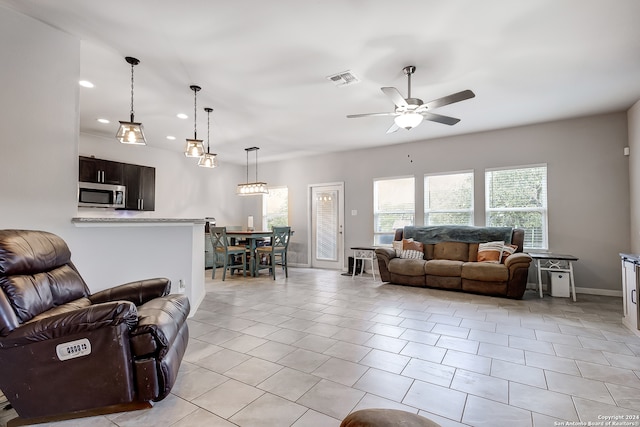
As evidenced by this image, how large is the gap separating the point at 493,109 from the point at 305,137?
316cm

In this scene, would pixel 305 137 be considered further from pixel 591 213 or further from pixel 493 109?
pixel 591 213

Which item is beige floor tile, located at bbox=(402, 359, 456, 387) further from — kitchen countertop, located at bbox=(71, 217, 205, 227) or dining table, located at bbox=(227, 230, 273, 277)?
dining table, located at bbox=(227, 230, 273, 277)

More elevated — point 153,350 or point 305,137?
point 305,137

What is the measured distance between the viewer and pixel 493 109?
4.31 m

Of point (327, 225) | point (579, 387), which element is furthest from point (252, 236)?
point (579, 387)

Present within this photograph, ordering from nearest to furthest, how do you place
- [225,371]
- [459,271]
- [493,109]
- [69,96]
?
[225,371] < [69,96] < [493,109] < [459,271]

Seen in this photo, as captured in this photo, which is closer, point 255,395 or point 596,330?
point 255,395

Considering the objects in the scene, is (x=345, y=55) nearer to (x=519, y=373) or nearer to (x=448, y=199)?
(x=519, y=373)

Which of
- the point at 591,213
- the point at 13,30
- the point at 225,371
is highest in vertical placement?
the point at 13,30

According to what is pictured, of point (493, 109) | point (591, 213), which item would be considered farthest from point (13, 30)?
point (591, 213)

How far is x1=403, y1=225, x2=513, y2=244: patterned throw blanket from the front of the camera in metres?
4.92

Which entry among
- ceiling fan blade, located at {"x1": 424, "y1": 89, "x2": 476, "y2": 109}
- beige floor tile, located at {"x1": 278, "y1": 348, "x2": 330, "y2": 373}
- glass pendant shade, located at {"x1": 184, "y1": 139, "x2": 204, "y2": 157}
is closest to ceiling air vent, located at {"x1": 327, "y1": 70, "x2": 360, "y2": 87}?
ceiling fan blade, located at {"x1": 424, "y1": 89, "x2": 476, "y2": 109}

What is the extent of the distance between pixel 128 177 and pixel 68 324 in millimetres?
5077

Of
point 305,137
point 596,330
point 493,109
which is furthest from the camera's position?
point 305,137
